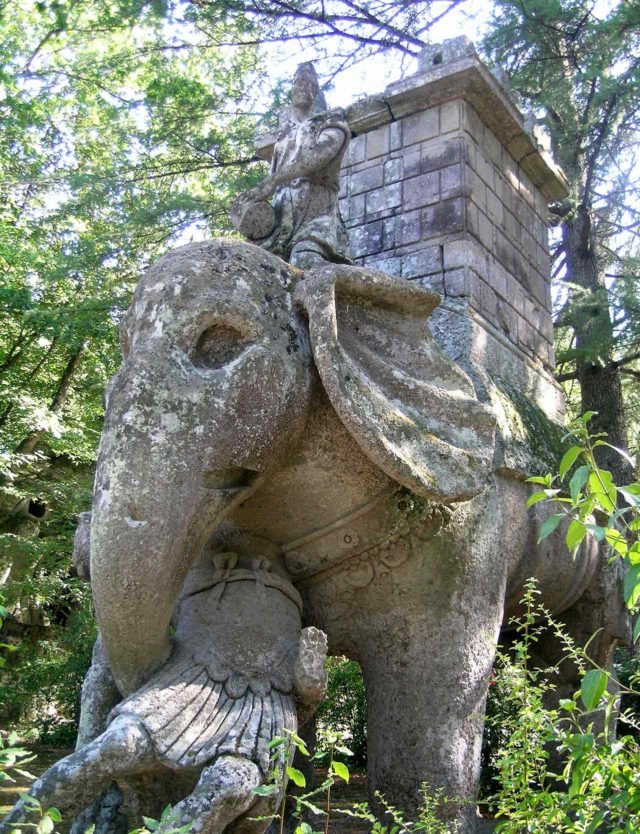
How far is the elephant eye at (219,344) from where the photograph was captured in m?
2.44

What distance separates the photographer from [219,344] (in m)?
2.46

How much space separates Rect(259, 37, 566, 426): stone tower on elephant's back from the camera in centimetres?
380

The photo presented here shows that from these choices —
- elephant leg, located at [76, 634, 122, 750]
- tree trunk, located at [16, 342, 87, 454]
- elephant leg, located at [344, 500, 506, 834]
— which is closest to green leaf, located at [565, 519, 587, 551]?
elephant leg, located at [344, 500, 506, 834]

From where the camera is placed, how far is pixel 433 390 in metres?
2.70

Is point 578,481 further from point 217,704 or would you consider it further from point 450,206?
point 450,206

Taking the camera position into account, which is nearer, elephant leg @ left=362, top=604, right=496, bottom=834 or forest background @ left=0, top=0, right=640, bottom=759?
elephant leg @ left=362, top=604, right=496, bottom=834

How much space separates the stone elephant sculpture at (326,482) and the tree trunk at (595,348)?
478 cm

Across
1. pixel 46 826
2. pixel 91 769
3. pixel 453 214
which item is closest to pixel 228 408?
pixel 91 769

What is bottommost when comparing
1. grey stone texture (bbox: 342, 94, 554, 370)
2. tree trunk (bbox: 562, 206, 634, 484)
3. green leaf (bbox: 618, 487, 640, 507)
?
green leaf (bbox: 618, 487, 640, 507)

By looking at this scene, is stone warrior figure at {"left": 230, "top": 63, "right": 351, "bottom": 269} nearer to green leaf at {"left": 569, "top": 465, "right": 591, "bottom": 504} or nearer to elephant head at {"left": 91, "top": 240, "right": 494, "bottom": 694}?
elephant head at {"left": 91, "top": 240, "right": 494, "bottom": 694}

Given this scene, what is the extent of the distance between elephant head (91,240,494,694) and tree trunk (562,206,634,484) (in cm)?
484

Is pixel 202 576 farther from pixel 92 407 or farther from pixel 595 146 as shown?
pixel 92 407

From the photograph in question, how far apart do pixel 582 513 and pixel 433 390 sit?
1002 millimetres

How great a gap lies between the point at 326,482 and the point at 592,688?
119cm
